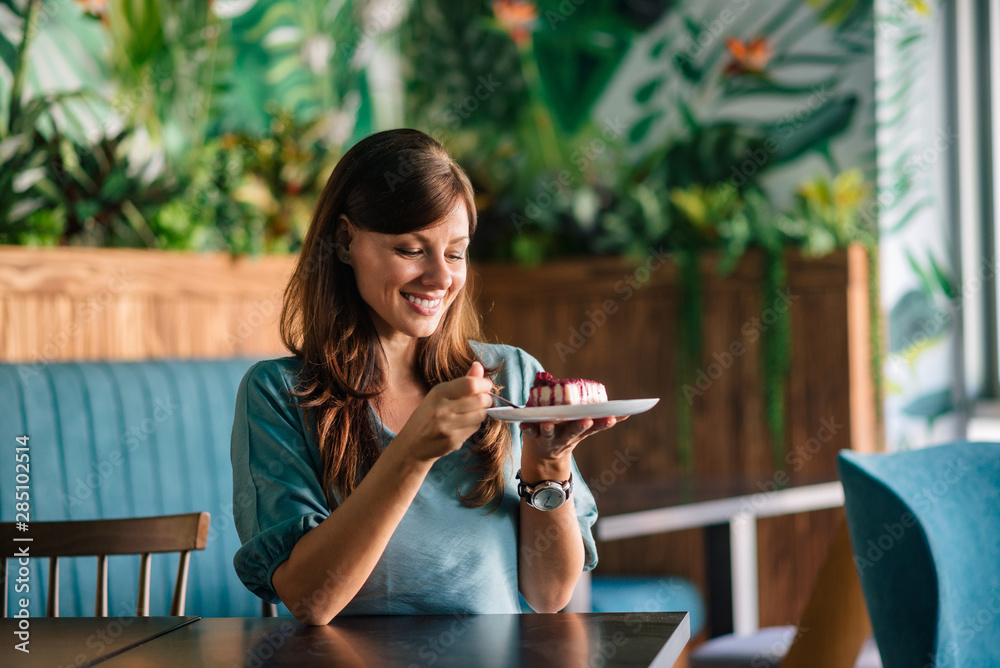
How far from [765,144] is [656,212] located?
48cm

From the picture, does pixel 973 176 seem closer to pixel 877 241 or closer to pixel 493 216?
pixel 877 241

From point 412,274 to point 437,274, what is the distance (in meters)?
0.04

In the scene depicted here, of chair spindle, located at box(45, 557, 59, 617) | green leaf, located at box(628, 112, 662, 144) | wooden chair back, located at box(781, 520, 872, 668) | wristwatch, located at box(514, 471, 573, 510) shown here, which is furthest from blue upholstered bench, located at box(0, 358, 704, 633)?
green leaf, located at box(628, 112, 662, 144)

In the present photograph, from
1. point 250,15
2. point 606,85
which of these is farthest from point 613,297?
point 250,15

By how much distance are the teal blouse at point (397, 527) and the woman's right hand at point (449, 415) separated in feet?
0.75

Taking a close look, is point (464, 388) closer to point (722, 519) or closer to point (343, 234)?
point (343, 234)

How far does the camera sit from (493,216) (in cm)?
407

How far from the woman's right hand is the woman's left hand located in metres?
0.16

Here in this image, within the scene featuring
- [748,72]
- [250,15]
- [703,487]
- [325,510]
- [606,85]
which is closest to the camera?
[325,510]

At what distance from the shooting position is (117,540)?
1582mm

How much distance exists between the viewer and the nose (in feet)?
4.56
